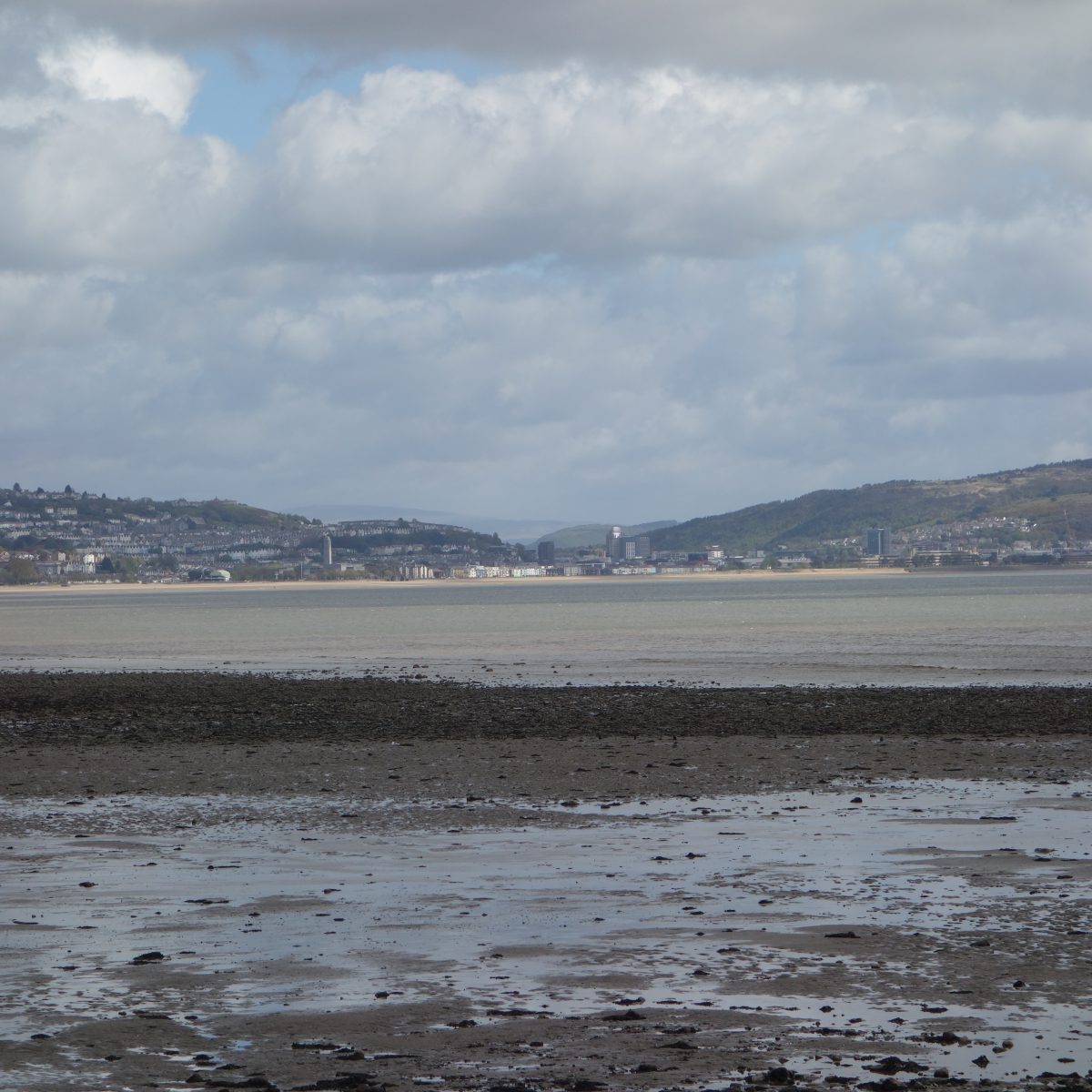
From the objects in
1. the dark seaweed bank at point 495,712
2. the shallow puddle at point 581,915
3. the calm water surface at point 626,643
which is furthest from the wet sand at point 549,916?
the calm water surface at point 626,643

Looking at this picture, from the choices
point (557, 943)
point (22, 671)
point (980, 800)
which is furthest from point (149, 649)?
point (557, 943)

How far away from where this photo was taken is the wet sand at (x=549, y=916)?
26.5 ft

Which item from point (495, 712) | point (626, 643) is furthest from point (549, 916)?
point (626, 643)

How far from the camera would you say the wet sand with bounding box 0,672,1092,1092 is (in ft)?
26.5

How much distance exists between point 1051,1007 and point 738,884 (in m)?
4.05

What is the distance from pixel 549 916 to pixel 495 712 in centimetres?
1997

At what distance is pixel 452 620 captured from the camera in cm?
10319

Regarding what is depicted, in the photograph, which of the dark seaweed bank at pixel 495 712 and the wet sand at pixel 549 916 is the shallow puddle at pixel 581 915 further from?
the dark seaweed bank at pixel 495 712

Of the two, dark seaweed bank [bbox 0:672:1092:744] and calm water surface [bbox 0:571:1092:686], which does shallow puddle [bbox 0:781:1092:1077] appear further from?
calm water surface [bbox 0:571:1092:686]

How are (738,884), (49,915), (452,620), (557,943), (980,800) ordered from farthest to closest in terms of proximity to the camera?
(452,620) < (980,800) < (738,884) < (49,915) < (557,943)

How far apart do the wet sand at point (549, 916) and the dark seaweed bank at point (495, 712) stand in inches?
112

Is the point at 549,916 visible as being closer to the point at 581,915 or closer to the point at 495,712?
the point at 581,915

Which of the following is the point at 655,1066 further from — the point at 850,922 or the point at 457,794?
the point at 457,794

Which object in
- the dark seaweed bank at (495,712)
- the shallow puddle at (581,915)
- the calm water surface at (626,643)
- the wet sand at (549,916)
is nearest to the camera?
the wet sand at (549,916)
